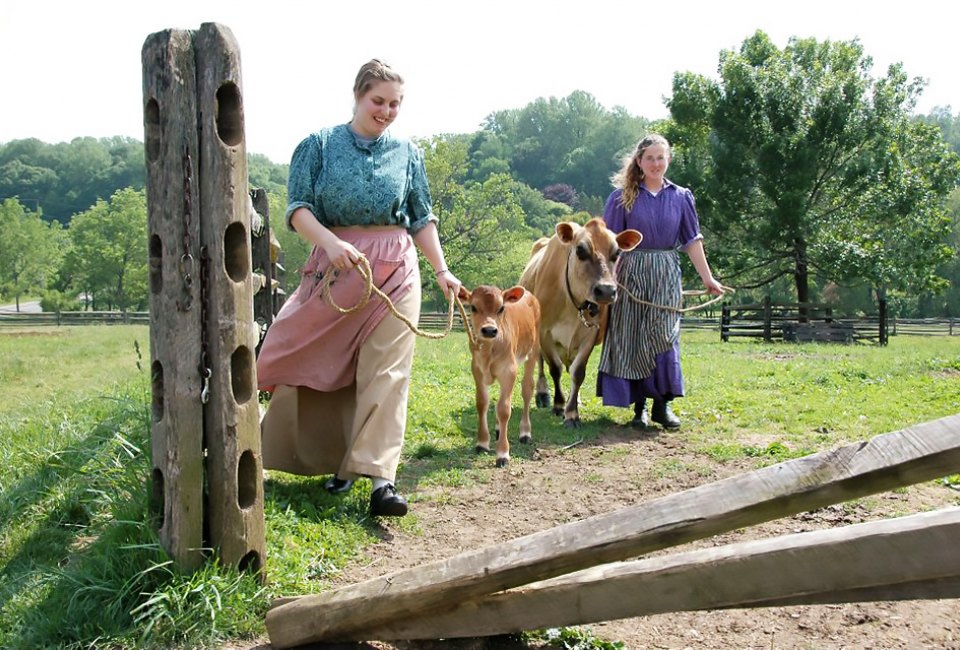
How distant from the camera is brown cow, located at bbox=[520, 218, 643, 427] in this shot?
23.4ft

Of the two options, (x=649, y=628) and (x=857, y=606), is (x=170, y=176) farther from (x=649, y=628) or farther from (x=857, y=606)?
(x=857, y=606)

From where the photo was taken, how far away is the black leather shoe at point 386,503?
4336 mm

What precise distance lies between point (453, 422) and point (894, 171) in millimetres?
24921

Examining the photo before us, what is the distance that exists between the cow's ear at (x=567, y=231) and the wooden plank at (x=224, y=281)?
4.09 m

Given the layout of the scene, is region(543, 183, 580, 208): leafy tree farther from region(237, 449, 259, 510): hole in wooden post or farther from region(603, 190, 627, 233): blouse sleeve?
region(237, 449, 259, 510): hole in wooden post

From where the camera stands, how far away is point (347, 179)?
4.44m

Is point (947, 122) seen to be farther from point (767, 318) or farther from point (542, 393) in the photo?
point (542, 393)

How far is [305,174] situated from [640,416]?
4.21 m

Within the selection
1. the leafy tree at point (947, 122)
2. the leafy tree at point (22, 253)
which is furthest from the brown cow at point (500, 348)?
the leafy tree at point (947, 122)

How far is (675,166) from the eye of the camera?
28.8 metres

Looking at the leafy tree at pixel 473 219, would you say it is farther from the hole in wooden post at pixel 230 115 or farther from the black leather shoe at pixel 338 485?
the hole in wooden post at pixel 230 115

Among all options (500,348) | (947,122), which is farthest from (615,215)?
(947,122)

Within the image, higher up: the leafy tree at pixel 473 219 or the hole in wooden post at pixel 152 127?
the leafy tree at pixel 473 219

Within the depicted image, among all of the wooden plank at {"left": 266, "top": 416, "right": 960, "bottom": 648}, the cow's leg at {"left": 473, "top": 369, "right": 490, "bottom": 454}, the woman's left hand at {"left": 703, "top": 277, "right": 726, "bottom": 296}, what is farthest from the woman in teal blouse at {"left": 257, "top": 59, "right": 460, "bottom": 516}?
the woman's left hand at {"left": 703, "top": 277, "right": 726, "bottom": 296}
